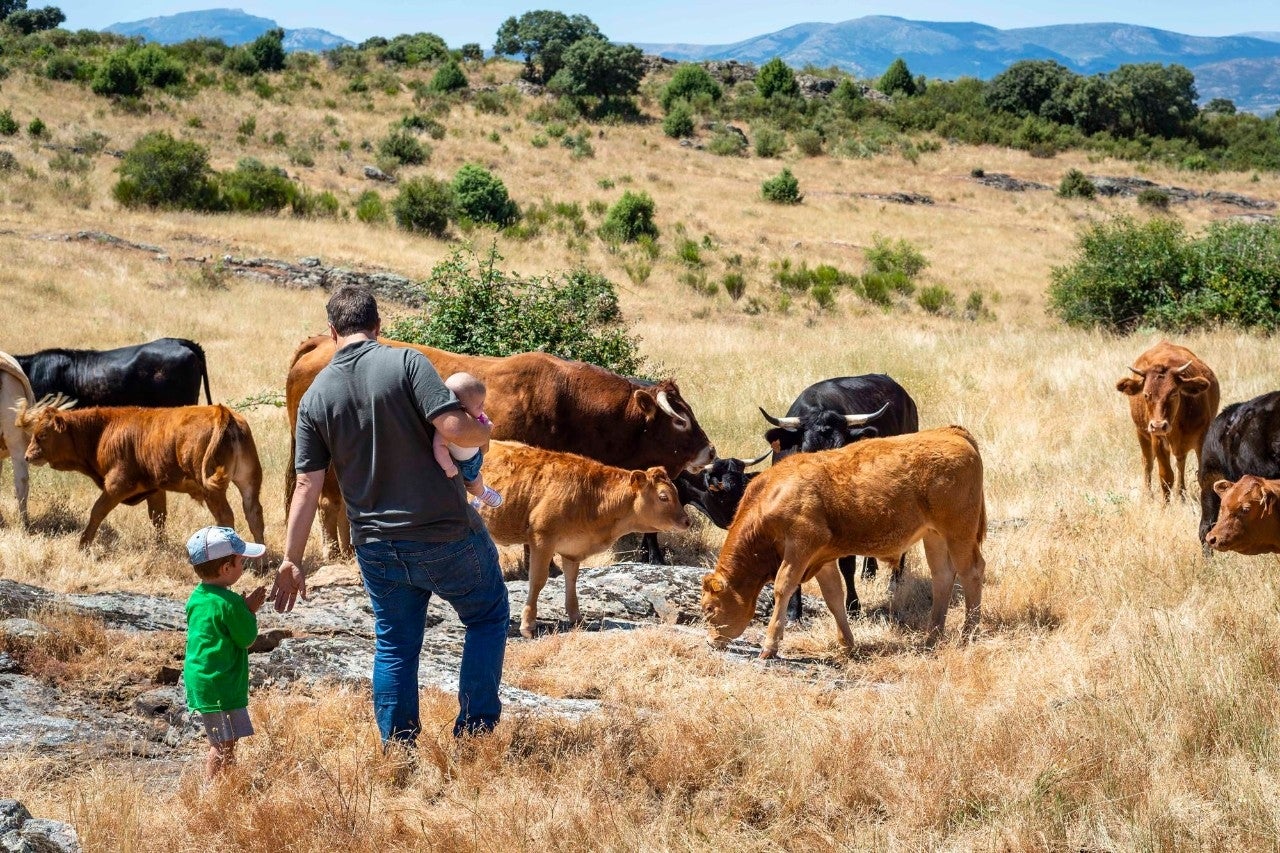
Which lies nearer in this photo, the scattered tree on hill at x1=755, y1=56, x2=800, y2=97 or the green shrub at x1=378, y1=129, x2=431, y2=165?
the green shrub at x1=378, y1=129, x2=431, y2=165

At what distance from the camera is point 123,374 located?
12.8 meters

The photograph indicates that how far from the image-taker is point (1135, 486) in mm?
12109

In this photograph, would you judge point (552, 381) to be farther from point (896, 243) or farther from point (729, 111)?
point (729, 111)

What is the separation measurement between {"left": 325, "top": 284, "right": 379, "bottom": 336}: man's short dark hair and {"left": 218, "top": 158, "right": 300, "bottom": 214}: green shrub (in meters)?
30.6

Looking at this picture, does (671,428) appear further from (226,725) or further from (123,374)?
(123,374)

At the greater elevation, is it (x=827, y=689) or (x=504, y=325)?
(x=504, y=325)

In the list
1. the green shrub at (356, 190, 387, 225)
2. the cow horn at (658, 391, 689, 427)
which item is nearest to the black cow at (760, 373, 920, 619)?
the cow horn at (658, 391, 689, 427)

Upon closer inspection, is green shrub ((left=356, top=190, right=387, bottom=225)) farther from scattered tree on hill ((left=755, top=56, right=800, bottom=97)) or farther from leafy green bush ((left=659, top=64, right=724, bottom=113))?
scattered tree on hill ((left=755, top=56, right=800, bottom=97))

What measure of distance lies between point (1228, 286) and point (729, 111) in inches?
1905

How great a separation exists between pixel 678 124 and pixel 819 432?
174ft

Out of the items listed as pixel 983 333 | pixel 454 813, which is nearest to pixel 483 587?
pixel 454 813

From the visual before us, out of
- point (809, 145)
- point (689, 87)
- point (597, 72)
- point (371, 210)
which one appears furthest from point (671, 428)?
point (689, 87)

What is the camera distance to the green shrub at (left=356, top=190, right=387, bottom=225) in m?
34.5

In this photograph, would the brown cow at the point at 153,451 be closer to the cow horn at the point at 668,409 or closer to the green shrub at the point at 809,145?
the cow horn at the point at 668,409
